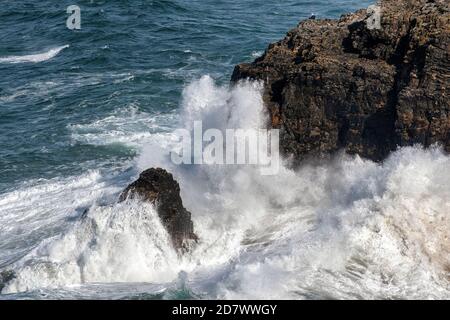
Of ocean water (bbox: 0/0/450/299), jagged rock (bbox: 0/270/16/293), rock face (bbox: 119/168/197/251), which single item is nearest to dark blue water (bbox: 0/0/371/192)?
ocean water (bbox: 0/0/450/299)

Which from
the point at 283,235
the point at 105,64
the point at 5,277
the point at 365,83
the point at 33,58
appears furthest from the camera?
the point at 33,58

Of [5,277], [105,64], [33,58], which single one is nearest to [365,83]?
[5,277]

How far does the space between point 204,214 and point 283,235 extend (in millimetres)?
2240

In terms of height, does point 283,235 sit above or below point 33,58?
below

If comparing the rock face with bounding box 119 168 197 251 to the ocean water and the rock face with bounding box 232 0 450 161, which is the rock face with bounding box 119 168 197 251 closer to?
the ocean water

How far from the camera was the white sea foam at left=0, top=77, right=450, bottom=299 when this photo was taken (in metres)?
12.5

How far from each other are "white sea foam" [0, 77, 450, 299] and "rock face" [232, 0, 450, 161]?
46 centimetres

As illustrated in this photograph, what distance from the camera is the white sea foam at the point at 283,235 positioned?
40.9 feet

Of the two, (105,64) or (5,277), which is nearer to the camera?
(5,277)

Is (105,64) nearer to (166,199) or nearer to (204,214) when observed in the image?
(204,214)

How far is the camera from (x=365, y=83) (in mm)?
15555
